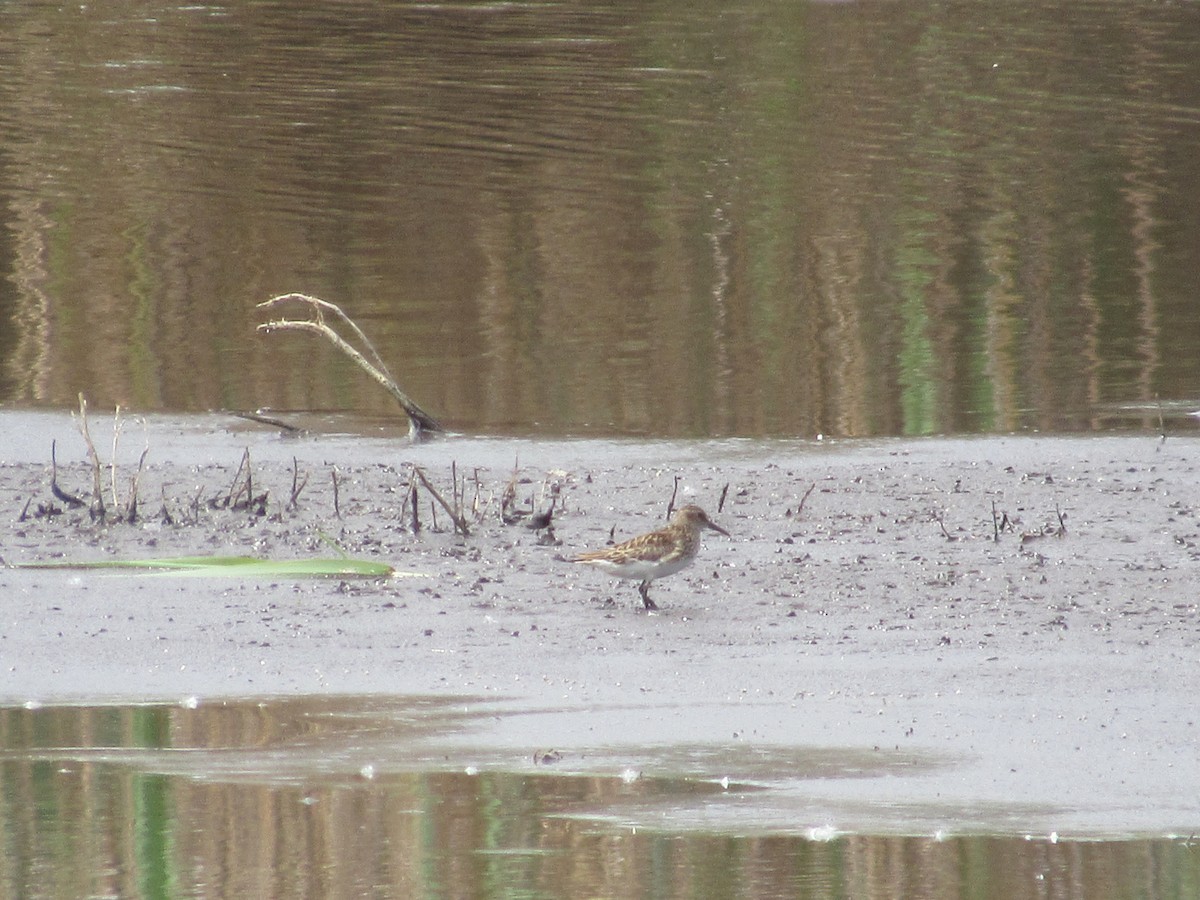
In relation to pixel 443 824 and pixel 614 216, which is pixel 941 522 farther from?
pixel 614 216

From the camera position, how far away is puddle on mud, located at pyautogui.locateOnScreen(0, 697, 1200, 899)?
4.90 meters

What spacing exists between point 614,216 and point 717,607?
29.5 feet

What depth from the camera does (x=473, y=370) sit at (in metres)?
11.4

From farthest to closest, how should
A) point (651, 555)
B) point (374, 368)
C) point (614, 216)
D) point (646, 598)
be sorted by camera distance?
point (614, 216), point (374, 368), point (646, 598), point (651, 555)

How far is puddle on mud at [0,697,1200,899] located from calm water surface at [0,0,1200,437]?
4.22 metres

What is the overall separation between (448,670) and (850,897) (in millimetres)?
2062

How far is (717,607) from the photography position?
7.33 metres

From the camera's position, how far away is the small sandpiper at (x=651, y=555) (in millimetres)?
7113

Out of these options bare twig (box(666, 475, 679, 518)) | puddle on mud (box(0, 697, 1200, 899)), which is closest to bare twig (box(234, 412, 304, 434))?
bare twig (box(666, 475, 679, 518))

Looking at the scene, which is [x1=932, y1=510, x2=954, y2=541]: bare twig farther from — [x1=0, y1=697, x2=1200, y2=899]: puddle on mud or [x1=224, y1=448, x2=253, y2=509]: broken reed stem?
[x1=224, y1=448, x2=253, y2=509]: broken reed stem

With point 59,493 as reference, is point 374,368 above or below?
above

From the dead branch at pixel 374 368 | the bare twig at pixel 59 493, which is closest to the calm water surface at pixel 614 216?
the dead branch at pixel 374 368

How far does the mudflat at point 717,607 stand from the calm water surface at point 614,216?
103 centimetres

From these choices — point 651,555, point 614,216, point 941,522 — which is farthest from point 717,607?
point 614,216
